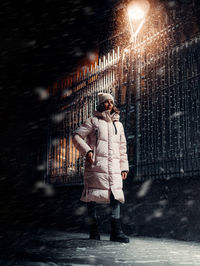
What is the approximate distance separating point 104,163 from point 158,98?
5.45ft

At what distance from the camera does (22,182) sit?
1036cm

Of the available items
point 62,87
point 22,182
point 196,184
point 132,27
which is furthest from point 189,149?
point 22,182

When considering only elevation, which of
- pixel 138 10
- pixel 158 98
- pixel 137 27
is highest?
pixel 138 10

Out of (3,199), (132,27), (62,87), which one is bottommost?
(3,199)

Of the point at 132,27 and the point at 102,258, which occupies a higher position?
the point at 132,27

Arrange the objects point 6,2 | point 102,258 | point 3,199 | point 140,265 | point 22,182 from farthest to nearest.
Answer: point 3,199 → point 22,182 → point 6,2 → point 102,258 → point 140,265

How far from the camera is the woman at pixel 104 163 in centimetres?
421

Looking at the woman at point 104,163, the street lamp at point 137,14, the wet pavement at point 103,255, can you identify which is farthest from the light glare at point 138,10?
the wet pavement at point 103,255

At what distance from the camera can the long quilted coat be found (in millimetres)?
4223

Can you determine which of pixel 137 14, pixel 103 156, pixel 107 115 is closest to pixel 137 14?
pixel 137 14

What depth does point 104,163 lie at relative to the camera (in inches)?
169

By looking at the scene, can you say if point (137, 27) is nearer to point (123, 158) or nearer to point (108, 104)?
point (108, 104)

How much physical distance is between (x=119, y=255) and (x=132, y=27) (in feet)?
15.7

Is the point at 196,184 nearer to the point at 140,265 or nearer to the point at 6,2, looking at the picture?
the point at 140,265
